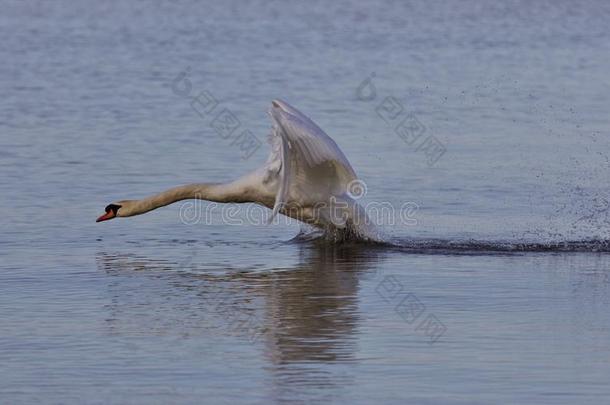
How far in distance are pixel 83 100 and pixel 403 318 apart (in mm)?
14088

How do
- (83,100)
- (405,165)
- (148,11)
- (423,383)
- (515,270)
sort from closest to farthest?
(423,383) < (515,270) < (405,165) < (83,100) < (148,11)

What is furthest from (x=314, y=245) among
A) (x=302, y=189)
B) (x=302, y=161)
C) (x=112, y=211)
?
(x=112, y=211)

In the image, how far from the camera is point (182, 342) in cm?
984

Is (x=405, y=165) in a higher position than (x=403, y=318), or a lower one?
higher

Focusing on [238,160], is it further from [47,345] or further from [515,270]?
[47,345]

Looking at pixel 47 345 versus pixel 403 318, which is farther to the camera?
pixel 403 318

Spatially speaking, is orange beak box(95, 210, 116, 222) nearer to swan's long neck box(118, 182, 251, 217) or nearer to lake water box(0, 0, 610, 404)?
swan's long neck box(118, 182, 251, 217)

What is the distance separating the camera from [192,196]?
13.6 meters

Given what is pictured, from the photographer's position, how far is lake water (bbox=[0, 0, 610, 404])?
9055 mm

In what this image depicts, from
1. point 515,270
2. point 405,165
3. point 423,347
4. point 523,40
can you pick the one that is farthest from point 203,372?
point 523,40

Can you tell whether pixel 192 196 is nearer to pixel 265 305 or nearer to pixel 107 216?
pixel 107 216

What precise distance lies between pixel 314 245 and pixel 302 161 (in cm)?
116

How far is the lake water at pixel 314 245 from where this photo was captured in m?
9.05

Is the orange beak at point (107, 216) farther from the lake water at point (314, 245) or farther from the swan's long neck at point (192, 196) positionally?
the lake water at point (314, 245)
